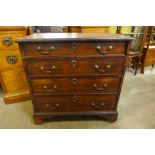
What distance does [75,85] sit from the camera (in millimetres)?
1444

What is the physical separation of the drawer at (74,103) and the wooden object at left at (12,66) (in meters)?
0.59

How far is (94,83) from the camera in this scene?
1439 mm

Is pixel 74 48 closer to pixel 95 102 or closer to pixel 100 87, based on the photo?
pixel 100 87

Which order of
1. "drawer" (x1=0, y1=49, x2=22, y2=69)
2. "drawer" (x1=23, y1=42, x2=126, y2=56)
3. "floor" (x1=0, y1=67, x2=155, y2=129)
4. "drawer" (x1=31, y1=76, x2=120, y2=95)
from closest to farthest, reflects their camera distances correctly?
1. "drawer" (x1=23, y1=42, x2=126, y2=56)
2. "drawer" (x1=31, y1=76, x2=120, y2=95)
3. "floor" (x1=0, y1=67, x2=155, y2=129)
4. "drawer" (x1=0, y1=49, x2=22, y2=69)

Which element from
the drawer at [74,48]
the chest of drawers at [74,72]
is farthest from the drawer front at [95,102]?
the drawer at [74,48]

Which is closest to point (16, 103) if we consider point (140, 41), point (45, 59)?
point (45, 59)

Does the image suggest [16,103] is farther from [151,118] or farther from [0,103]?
[151,118]

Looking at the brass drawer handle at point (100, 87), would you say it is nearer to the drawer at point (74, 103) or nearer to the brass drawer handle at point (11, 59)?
the drawer at point (74, 103)

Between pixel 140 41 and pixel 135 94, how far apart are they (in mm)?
1123

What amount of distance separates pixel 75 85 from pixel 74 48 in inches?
14.9

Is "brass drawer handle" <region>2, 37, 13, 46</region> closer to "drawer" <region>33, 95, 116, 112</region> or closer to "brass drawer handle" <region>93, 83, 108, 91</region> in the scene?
"drawer" <region>33, 95, 116, 112</region>

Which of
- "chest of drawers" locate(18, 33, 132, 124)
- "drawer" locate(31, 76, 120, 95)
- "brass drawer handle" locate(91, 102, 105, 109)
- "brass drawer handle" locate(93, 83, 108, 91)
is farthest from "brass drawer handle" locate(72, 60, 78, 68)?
"brass drawer handle" locate(91, 102, 105, 109)

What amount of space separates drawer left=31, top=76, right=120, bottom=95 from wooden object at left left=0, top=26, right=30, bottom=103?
2.00ft

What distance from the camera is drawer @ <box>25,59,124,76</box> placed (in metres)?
1.32
